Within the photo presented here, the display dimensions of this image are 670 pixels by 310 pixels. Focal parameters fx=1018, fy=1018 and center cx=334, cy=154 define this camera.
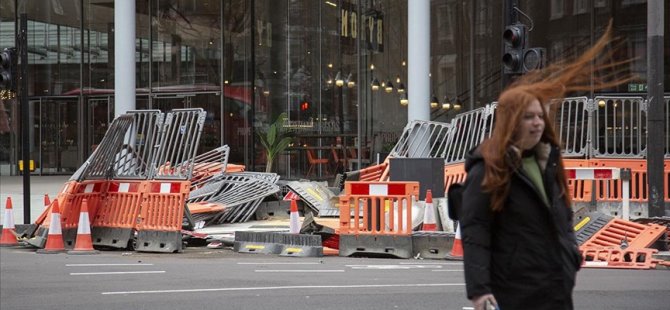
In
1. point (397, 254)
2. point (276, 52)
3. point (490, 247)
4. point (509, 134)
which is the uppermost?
point (276, 52)

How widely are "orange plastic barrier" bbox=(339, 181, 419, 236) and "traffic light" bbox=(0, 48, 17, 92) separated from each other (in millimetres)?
7144

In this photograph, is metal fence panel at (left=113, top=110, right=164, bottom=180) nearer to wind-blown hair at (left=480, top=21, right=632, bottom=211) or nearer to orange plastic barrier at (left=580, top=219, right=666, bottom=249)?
orange plastic barrier at (left=580, top=219, right=666, bottom=249)

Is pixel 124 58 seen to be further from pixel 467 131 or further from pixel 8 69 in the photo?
pixel 467 131

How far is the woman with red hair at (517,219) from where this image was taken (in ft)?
15.0

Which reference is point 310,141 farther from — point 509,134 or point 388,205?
point 509,134

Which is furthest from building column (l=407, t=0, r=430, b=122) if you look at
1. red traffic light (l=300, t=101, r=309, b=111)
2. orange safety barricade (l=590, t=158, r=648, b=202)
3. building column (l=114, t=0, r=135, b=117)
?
red traffic light (l=300, t=101, r=309, b=111)

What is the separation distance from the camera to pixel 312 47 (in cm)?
3159

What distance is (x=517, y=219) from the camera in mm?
4637

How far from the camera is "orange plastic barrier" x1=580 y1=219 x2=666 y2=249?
13.5 metres

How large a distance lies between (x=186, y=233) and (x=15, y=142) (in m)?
24.2

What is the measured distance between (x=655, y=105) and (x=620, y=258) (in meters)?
3.71

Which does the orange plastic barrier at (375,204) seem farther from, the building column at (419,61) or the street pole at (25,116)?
the building column at (419,61)

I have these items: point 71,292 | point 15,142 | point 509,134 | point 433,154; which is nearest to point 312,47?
point 433,154

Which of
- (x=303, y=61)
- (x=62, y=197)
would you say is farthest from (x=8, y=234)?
(x=303, y=61)
